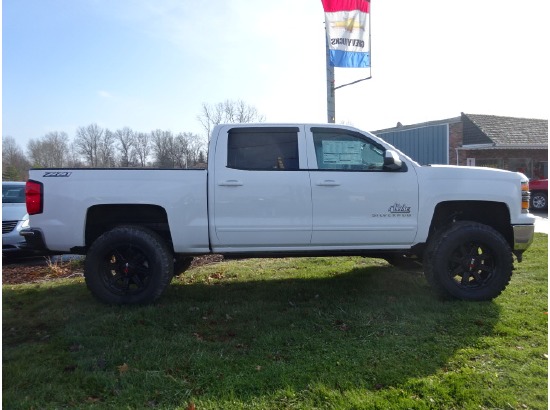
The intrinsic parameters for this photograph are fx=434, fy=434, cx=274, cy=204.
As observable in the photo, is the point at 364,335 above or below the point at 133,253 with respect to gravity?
below

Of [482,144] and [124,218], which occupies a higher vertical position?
[482,144]

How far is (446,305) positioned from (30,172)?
4.77 meters

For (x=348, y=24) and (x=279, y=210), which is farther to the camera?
(x=348, y=24)

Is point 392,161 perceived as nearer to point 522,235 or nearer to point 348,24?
point 522,235

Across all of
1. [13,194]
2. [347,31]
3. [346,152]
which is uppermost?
[347,31]

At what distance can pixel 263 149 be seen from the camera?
502 centimetres

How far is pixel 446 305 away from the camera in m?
4.77

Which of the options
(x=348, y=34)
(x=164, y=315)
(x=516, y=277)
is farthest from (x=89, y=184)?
(x=348, y=34)

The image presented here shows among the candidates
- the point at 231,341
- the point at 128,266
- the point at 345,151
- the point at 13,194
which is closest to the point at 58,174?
the point at 128,266

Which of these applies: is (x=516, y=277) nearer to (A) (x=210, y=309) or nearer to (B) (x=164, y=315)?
(A) (x=210, y=309)

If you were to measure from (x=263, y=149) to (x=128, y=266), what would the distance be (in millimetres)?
2018

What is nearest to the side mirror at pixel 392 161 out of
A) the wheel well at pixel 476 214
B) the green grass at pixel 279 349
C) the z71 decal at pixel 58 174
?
the wheel well at pixel 476 214

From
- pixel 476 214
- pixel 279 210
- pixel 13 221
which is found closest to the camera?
pixel 279 210

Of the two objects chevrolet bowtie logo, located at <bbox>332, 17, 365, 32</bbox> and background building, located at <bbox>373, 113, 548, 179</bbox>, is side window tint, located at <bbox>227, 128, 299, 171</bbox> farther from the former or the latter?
background building, located at <bbox>373, 113, 548, 179</bbox>
